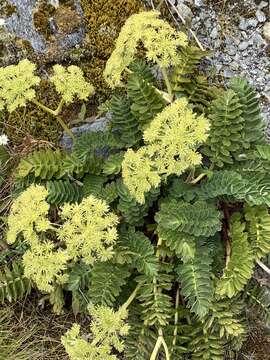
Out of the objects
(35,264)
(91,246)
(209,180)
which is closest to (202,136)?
(209,180)

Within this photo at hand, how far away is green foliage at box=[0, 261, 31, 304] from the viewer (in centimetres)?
389

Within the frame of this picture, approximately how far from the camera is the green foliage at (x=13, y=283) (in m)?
3.89

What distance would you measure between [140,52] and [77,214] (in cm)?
155

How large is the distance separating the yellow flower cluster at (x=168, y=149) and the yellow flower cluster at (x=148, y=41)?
38cm

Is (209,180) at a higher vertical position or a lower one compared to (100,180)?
lower

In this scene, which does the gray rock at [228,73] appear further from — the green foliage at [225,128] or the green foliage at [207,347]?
the green foliage at [207,347]

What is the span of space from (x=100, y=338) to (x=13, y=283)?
934 mm

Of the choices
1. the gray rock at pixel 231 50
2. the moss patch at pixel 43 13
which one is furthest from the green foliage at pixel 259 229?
the moss patch at pixel 43 13

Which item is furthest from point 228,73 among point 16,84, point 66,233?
point 66,233

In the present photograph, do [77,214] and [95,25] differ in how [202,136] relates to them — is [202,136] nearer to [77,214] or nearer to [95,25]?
[77,214]

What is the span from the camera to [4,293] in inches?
154

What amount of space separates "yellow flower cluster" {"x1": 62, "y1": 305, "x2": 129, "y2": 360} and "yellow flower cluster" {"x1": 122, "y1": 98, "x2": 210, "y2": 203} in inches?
24.7

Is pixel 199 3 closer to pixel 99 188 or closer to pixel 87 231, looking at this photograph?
pixel 99 188

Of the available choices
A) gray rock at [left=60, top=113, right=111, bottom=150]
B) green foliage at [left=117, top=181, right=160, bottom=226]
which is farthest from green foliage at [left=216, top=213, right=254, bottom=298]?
gray rock at [left=60, top=113, right=111, bottom=150]
